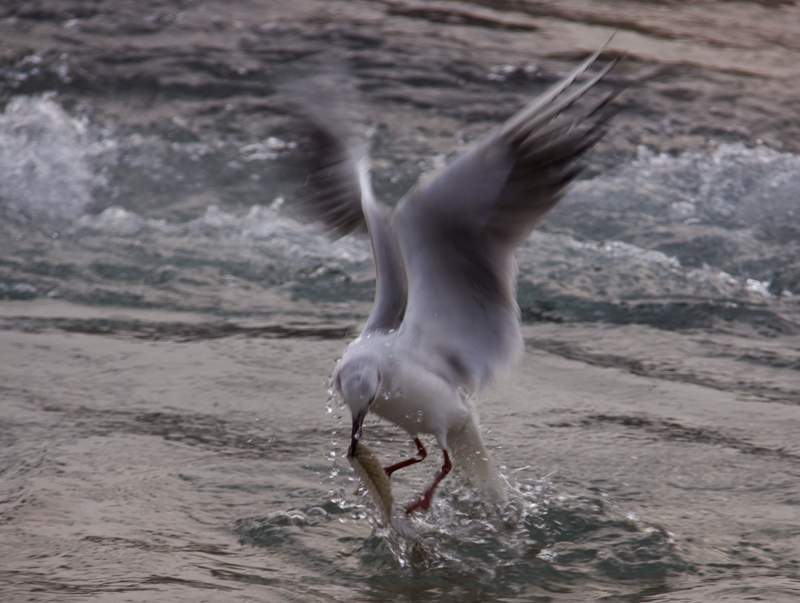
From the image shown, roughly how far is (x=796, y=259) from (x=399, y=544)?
15.4 feet

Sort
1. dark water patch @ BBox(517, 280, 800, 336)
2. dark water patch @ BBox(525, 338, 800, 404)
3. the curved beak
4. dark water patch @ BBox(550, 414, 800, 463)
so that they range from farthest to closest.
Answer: dark water patch @ BBox(517, 280, 800, 336), dark water patch @ BBox(525, 338, 800, 404), dark water patch @ BBox(550, 414, 800, 463), the curved beak

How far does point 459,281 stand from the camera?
3635 mm

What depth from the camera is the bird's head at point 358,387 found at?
3.34 meters

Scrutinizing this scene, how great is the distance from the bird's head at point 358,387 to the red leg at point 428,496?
1.54 ft

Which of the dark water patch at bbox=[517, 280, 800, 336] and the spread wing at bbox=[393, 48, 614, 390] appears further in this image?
the dark water patch at bbox=[517, 280, 800, 336]

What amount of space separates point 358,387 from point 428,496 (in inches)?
24.6

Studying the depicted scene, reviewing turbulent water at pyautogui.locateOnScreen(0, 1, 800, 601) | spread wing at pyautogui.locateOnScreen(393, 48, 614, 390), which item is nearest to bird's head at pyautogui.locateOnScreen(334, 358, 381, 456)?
spread wing at pyautogui.locateOnScreen(393, 48, 614, 390)

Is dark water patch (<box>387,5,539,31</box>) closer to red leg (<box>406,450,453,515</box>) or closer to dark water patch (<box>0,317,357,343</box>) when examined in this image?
dark water patch (<box>0,317,357,343</box>)

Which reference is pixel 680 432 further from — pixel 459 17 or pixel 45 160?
pixel 459 17

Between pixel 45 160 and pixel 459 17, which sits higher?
pixel 459 17

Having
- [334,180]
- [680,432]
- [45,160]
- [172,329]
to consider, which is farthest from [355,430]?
[45,160]

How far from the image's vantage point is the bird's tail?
3.82m

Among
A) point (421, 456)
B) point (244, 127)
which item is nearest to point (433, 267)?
point (421, 456)

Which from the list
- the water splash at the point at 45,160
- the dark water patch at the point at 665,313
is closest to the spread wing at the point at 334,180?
the dark water patch at the point at 665,313
